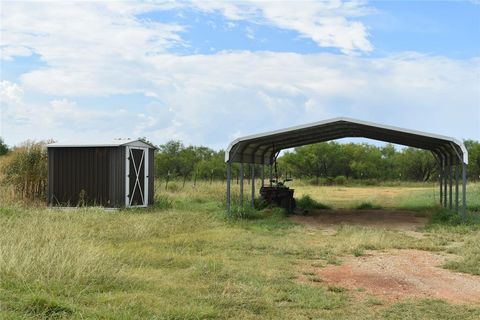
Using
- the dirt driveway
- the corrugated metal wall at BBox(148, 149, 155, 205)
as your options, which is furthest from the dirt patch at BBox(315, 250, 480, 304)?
the corrugated metal wall at BBox(148, 149, 155, 205)

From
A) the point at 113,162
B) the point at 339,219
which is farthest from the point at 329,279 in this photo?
the point at 113,162

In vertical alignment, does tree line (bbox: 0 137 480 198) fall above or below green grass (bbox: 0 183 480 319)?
above

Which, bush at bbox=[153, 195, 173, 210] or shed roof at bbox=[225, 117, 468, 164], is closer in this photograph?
shed roof at bbox=[225, 117, 468, 164]

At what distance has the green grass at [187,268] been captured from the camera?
18.9 ft

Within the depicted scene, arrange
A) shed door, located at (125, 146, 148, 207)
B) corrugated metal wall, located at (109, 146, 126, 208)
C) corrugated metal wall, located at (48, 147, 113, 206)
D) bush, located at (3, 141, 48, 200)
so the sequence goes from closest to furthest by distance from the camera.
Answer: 1. corrugated metal wall, located at (109, 146, 126, 208)
2. corrugated metal wall, located at (48, 147, 113, 206)
3. shed door, located at (125, 146, 148, 207)
4. bush, located at (3, 141, 48, 200)

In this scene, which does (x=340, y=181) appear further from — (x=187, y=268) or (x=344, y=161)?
(x=187, y=268)

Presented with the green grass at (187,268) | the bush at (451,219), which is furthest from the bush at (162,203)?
the bush at (451,219)

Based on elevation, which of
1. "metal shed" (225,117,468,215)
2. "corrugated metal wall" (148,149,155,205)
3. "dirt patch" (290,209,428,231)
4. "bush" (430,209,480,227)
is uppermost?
"metal shed" (225,117,468,215)

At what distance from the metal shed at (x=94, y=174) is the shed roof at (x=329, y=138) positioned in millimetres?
3373

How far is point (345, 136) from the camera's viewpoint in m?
20.8

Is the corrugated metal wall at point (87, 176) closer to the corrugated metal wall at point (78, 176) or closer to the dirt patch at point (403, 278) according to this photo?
the corrugated metal wall at point (78, 176)

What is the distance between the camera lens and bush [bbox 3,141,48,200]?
17812mm

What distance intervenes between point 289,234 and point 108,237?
420cm

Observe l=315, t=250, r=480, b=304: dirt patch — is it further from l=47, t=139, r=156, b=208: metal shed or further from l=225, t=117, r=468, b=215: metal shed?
l=47, t=139, r=156, b=208: metal shed
